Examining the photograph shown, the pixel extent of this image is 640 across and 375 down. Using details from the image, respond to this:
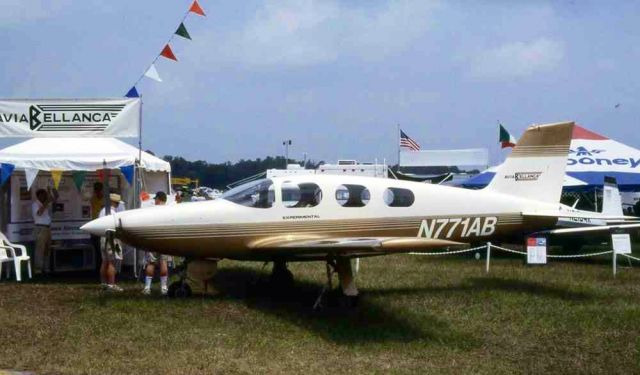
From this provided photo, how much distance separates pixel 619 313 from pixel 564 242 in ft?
27.0

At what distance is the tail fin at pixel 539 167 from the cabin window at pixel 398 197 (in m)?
2.24

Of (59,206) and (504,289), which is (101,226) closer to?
(59,206)

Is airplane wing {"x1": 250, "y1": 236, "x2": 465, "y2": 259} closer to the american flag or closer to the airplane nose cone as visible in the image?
the airplane nose cone

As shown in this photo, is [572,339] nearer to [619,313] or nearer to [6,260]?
[619,313]

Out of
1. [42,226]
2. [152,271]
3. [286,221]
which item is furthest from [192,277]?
[42,226]

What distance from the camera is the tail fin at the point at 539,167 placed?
12445mm

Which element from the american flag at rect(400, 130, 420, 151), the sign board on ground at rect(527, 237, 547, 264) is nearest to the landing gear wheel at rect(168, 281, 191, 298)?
the sign board on ground at rect(527, 237, 547, 264)

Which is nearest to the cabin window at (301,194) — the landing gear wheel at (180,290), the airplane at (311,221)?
the airplane at (311,221)

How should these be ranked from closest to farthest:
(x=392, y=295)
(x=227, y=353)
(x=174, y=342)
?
1. (x=227, y=353)
2. (x=174, y=342)
3. (x=392, y=295)

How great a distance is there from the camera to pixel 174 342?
792cm

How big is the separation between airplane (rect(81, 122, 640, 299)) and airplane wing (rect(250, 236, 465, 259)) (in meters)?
0.02

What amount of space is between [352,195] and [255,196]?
1.42 m

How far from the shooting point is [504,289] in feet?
39.1

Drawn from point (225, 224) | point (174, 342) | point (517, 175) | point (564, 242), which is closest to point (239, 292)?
point (225, 224)
